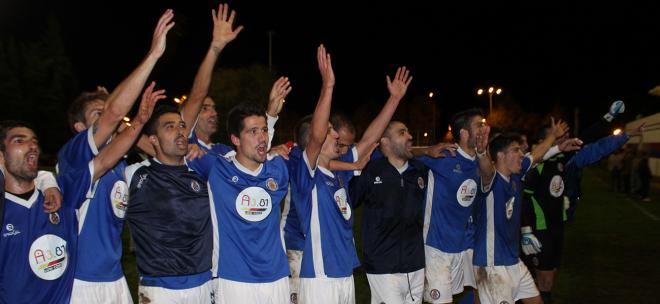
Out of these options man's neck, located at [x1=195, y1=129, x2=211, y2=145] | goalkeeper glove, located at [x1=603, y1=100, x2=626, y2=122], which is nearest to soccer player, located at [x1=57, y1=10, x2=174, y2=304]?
man's neck, located at [x1=195, y1=129, x2=211, y2=145]

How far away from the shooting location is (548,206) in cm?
752

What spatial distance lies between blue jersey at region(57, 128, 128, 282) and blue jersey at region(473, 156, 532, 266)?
12.3 feet

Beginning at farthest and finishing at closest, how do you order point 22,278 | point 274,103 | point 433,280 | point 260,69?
point 260,69 → point 433,280 → point 274,103 → point 22,278

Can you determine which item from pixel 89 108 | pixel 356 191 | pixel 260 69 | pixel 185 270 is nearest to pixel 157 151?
pixel 89 108

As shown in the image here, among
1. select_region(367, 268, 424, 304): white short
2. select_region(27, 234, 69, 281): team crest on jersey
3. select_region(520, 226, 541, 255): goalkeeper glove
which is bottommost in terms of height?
select_region(367, 268, 424, 304): white short

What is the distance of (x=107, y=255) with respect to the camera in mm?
4324

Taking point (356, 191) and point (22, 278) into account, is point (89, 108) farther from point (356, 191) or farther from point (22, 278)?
point (356, 191)

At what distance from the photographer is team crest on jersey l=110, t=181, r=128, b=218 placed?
4402 mm

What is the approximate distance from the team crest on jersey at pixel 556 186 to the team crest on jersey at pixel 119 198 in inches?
222

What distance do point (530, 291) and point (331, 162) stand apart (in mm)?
2846

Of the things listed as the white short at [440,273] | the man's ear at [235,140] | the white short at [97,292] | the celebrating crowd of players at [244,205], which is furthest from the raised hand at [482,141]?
the white short at [97,292]

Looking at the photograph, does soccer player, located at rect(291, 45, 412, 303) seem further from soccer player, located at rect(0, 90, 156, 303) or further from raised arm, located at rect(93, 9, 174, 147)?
soccer player, located at rect(0, 90, 156, 303)

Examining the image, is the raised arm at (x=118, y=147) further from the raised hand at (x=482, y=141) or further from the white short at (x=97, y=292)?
the raised hand at (x=482, y=141)


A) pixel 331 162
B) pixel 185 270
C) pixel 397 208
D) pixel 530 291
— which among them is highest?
pixel 331 162
